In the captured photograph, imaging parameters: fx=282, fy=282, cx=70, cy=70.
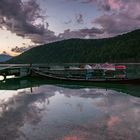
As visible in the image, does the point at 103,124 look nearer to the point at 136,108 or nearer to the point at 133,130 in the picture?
the point at 133,130

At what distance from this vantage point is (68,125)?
13367mm

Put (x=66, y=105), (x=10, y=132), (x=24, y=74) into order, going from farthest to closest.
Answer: (x=24, y=74)
(x=66, y=105)
(x=10, y=132)

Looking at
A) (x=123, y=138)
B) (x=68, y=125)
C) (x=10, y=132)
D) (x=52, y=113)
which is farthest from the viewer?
(x=52, y=113)

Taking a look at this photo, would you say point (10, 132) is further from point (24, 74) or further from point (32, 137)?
point (24, 74)

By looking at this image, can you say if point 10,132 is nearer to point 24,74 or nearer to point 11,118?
point 11,118

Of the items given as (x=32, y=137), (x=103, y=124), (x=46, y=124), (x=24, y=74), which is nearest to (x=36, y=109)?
(x=46, y=124)

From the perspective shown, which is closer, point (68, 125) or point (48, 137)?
point (48, 137)

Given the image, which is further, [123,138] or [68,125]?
[68,125]

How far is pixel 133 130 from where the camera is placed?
40.4 feet

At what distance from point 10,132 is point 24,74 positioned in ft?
143

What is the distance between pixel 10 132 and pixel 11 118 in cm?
322

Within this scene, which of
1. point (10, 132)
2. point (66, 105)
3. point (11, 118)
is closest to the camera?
point (10, 132)

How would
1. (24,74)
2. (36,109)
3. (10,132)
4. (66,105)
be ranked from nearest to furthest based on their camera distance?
(10,132)
(36,109)
(66,105)
(24,74)

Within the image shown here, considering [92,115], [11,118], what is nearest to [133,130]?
[92,115]
